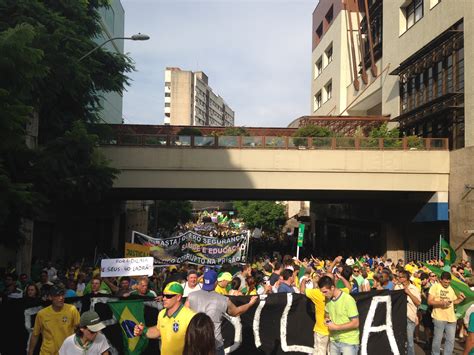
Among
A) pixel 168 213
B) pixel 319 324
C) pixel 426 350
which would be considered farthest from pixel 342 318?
pixel 168 213

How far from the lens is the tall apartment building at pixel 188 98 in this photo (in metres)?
122

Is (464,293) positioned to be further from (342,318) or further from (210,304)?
(210,304)

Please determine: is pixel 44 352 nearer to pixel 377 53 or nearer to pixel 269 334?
pixel 269 334

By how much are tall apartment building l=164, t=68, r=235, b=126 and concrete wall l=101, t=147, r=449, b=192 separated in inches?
3896

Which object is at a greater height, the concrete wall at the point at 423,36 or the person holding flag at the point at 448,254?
the concrete wall at the point at 423,36

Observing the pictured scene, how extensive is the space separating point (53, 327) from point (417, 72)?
26.4 m

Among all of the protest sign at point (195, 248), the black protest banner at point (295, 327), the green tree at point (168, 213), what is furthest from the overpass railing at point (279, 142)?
the green tree at point (168, 213)

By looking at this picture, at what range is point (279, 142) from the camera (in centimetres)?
2433

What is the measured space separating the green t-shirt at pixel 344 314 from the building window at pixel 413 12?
85.5 feet

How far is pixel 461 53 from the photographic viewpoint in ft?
76.5

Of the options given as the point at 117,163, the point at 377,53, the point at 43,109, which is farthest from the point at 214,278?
the point at 377,53

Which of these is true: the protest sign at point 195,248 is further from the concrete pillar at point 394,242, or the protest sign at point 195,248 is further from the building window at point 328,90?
the building window at point 328,90

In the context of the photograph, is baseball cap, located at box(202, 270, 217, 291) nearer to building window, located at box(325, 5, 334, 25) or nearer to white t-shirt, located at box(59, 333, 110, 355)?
white t-shirt, located at box(59, 333, 110, 355)

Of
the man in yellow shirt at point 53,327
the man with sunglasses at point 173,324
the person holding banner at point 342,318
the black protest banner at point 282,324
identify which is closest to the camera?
the man with sunglasses at point 173,324
